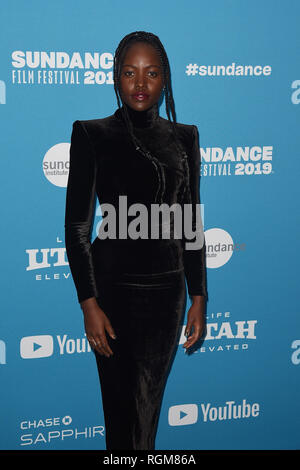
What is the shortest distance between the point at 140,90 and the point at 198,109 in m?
0.60

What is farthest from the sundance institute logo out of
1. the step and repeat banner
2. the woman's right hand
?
the step and repeat banner

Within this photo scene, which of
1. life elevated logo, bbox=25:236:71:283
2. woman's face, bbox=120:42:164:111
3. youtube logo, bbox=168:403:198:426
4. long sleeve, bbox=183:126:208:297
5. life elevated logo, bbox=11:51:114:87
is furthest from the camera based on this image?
youtube logo, bbox=168:403:198:426

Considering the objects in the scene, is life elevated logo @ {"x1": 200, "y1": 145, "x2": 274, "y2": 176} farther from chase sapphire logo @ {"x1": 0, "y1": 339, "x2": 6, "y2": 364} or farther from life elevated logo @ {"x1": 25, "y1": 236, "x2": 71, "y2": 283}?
chase sapphire logo @ {"x1": 0, "y1": 339, "x2": 6, "y2": 364}

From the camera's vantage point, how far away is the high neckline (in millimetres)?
1719

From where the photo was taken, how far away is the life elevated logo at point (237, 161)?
2281mm

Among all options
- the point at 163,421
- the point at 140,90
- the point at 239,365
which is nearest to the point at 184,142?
the point at 140,90

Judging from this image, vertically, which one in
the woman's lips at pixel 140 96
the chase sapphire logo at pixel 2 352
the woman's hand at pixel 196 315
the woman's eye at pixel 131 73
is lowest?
the chase sapphire logo at pixel 2 352

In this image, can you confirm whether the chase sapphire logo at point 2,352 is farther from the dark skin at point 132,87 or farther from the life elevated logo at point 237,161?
the life elevated logo at point 237,161

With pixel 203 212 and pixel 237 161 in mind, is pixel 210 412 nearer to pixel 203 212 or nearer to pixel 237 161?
pixel 203 212

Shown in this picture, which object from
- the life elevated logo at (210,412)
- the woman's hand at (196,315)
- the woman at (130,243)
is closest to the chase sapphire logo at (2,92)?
the woman at (130,243)

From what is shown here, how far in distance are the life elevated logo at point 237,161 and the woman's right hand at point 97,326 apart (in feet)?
2.85

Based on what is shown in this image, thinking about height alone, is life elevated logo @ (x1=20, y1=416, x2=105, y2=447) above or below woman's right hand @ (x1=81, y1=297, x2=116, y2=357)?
below

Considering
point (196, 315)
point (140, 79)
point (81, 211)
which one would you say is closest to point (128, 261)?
point (81, 211)

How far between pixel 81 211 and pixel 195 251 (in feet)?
1.38
